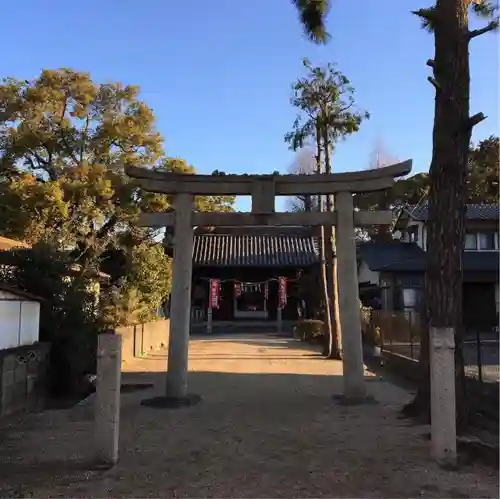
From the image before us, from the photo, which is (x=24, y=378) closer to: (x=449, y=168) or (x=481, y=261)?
(x=449, y=168)

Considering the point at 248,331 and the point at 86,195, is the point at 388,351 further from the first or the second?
the point at 248,331

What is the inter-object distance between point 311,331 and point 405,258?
7.42m

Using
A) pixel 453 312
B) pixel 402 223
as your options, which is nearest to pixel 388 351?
pixel 453 312

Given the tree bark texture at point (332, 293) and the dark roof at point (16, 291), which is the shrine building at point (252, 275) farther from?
the dark roof at point (16, 291)

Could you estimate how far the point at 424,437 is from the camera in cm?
698

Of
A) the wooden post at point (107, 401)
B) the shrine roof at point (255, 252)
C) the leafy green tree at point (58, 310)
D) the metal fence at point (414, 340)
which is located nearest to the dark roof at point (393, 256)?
the shrine roof at point (255, 252)

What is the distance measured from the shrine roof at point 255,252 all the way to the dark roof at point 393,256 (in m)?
3.03

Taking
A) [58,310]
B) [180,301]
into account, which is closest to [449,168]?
[180,301]

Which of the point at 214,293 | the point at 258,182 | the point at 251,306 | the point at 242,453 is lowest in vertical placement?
the point at 242,453

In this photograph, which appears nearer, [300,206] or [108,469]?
[108,469]

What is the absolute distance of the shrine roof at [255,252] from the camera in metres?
32.0

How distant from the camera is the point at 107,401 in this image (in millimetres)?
5812

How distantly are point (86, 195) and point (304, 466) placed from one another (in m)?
16.7

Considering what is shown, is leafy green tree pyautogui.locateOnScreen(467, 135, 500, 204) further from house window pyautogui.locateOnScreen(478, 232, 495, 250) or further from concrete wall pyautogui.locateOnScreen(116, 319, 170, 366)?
concrete wall pyautogui.locateOnScreen(116, 319, 170, 366)
